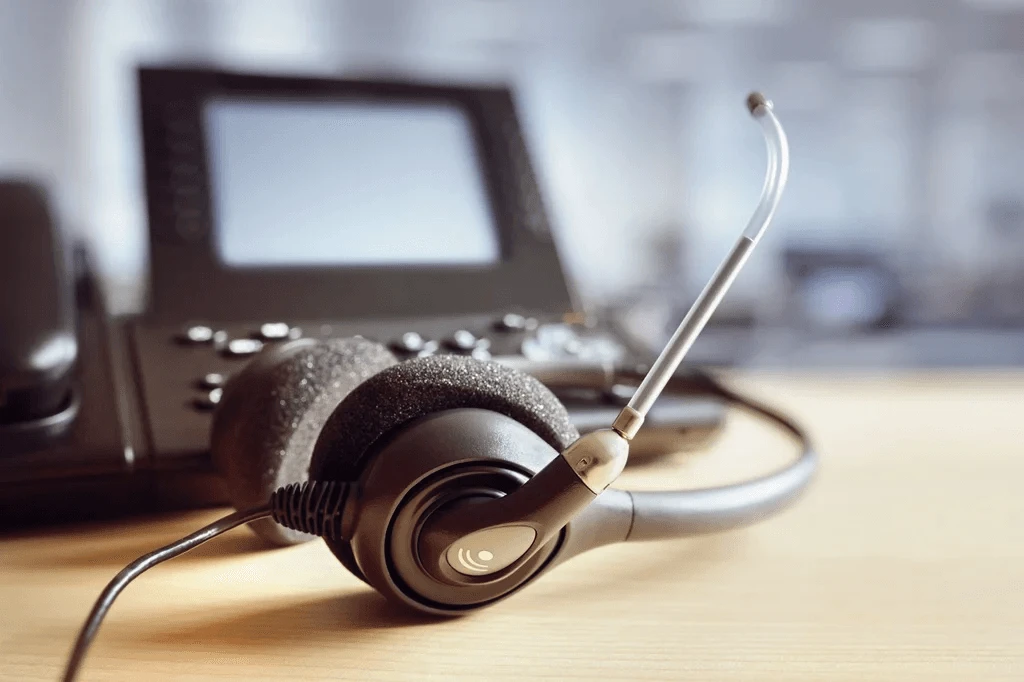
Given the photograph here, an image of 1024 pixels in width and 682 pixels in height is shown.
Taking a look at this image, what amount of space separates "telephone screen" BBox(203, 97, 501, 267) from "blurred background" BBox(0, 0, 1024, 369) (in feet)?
0.95

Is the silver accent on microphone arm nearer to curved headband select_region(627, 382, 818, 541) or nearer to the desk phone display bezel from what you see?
curved headband select_region(627, 382, 818, 541)

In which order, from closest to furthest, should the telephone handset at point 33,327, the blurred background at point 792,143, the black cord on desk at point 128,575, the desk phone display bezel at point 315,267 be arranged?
the black cord on desk at point 128,575 → the telephone handset at point 33,327 → the desk phone display bezel at point 315,267 → the blurred background at point 792,143

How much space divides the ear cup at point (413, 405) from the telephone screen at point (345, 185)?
0.24 meters

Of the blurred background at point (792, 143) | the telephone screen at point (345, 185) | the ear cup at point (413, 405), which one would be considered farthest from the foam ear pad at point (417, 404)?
the blurred background at point (792, 143)

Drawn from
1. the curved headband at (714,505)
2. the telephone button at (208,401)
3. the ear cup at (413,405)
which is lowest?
the curved headband at (714,505)

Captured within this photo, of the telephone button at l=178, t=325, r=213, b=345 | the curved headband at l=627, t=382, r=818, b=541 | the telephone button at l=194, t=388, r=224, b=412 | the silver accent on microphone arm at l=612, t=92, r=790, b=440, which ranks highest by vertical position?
the silver accent on microphone arm at l=612, t=92, r=790, b=440

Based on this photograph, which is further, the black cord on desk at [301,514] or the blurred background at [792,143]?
the blurred background at [792,143]

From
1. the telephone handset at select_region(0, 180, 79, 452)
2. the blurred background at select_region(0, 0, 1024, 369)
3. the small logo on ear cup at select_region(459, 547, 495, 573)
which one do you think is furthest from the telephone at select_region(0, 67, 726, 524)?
the blurred background at select_region(0, 0, 1024, 369)

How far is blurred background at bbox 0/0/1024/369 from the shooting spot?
2.89ft

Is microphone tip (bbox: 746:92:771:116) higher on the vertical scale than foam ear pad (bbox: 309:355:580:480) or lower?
higher

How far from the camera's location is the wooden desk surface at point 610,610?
0.85 feet

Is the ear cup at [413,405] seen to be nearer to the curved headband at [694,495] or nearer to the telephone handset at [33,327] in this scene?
the curved headband at [694,495]

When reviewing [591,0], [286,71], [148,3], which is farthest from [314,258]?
[591,0]

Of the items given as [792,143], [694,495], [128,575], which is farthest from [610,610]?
[792,143]
